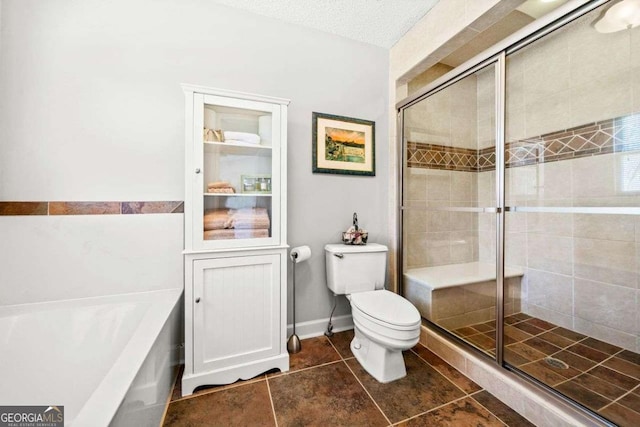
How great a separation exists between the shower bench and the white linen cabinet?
1.09 metres

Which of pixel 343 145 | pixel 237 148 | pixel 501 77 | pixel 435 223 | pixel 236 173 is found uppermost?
pixel 501 77

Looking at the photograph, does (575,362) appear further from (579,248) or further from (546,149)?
(546,149)

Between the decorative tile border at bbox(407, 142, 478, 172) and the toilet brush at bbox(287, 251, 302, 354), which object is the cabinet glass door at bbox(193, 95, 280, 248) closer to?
the toilet brush at bbox(287, 251, 302, 354)

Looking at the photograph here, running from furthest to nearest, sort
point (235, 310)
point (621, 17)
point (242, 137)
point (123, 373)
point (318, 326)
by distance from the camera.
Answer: point (318, 326)
point (242, 137)
point (235, 310)
point (621, 17)
point (123, 373)

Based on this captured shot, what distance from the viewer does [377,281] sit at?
184cm

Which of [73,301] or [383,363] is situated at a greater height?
[73,301]

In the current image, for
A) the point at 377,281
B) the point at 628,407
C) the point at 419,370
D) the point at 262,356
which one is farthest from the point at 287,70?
the point at 628,407

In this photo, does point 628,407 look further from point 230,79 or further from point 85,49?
point 85,49

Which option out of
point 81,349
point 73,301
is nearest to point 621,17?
point 81,349

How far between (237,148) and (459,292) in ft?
6.17

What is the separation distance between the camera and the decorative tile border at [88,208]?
51.9 inches

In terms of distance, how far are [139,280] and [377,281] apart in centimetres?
160

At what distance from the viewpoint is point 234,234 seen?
1.48m

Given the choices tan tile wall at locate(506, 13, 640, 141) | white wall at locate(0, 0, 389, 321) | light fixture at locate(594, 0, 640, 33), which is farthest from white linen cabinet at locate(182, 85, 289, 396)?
light fixture at locate(594, 0, 640, 33)
